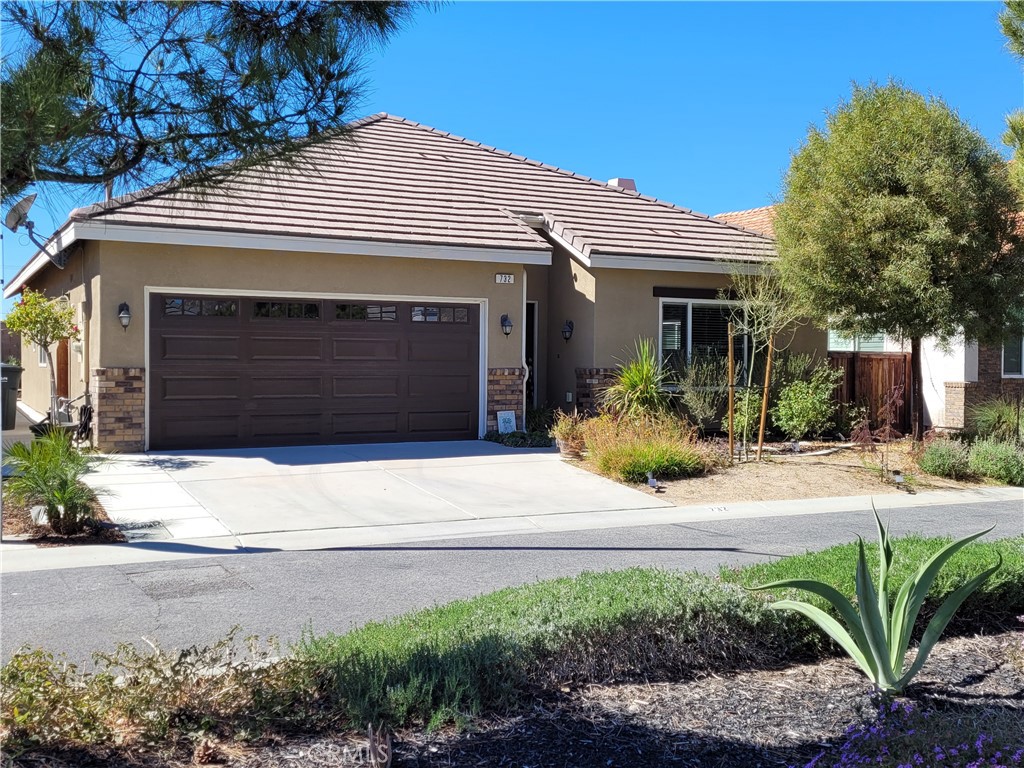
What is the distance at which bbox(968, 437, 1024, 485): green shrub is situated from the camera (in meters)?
13.7

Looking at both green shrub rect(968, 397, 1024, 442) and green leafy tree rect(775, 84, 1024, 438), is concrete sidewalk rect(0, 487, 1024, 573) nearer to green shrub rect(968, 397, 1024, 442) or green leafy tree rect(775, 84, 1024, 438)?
green shrub rect(968, 397, 1024, 442)

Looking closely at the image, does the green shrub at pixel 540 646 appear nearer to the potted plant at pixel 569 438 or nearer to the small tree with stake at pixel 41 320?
the potted plant at pixel 569 438

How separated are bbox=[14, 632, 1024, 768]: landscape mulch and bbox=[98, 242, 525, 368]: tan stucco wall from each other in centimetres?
1107

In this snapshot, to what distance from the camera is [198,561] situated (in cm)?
823

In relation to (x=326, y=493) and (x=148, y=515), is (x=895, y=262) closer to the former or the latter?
(x=326, y=493)

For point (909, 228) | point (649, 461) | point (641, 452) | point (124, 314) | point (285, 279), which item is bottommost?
point (649, 461)

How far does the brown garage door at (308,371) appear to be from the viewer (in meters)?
14.3

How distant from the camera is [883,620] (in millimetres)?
4730

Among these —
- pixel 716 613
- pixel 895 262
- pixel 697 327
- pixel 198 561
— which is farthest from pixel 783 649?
pixel 697 327

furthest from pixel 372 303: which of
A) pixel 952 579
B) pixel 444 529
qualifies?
pixel 952 579

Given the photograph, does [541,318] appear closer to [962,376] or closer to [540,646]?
[962,376]

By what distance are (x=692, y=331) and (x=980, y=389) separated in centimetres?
638

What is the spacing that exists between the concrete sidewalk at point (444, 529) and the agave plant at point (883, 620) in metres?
5.27

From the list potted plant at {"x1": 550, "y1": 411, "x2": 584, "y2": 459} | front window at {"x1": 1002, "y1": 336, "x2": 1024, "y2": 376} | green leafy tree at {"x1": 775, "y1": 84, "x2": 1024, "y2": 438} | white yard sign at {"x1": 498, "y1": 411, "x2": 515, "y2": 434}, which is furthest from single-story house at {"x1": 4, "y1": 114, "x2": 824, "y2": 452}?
front window at {"x1": 1002, "y1": 336, "x2": 1024, "y2": 376}
